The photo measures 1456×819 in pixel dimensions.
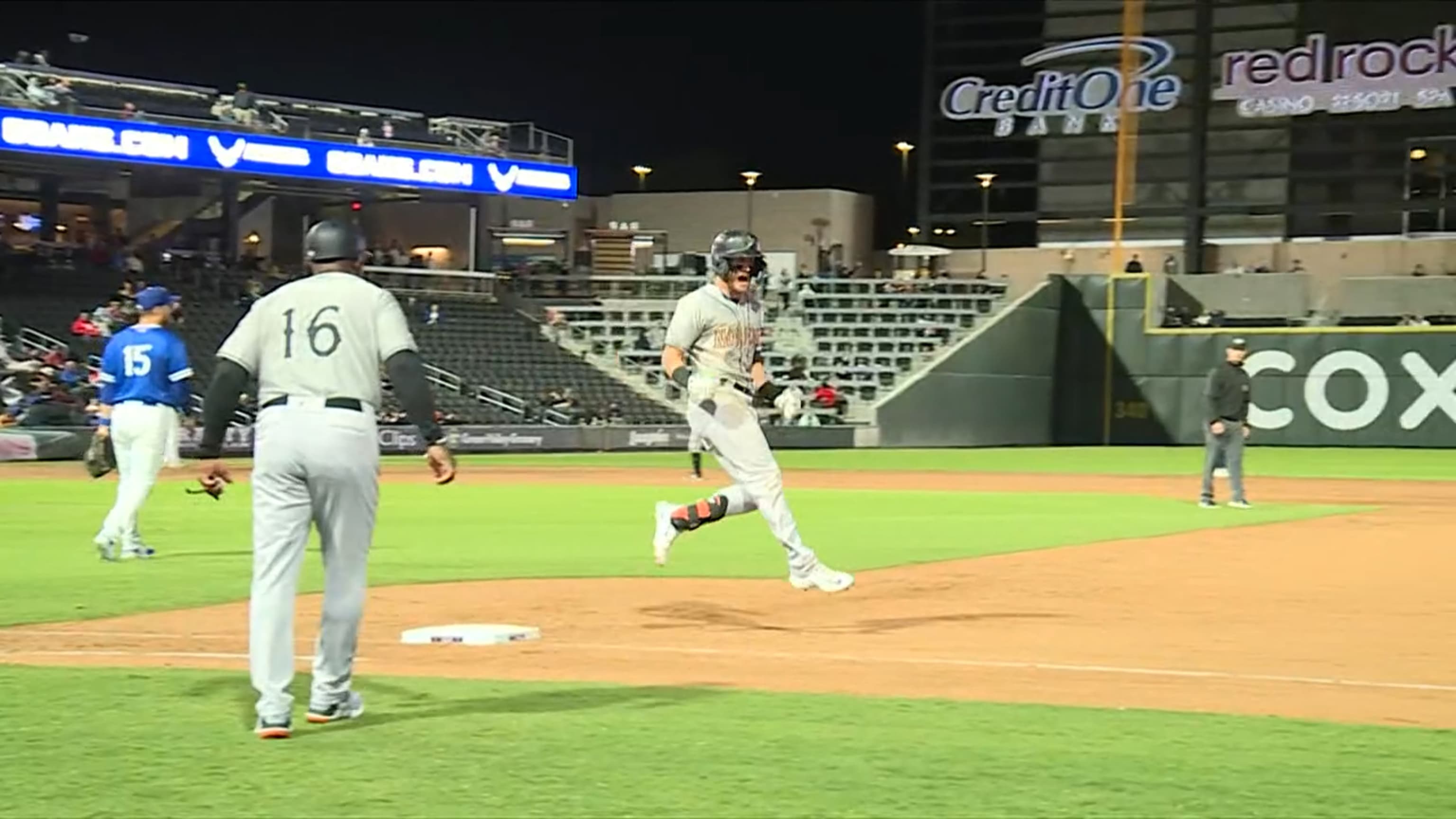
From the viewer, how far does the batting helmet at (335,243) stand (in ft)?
22.0

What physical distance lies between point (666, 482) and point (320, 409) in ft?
66.1

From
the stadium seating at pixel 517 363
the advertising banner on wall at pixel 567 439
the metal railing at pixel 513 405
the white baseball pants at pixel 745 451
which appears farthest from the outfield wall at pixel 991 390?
the white baseball pants at pixel 745 451

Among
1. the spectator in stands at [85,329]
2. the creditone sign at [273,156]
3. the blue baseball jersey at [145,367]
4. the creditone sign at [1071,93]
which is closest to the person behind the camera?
the blue baseball jersey at [145,367]

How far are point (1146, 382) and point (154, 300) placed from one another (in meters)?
34.6

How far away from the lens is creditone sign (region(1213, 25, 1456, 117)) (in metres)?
47.7

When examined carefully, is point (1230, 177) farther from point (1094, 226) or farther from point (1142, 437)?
point (1142, 437)

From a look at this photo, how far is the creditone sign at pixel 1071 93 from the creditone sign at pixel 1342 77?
1835 millimetres

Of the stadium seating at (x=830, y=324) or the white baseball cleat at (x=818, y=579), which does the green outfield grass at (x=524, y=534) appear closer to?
the white baseball cleat at (x=818, y=579)

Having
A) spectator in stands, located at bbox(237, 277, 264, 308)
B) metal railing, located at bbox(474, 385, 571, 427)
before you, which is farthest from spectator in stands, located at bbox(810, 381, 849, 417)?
spectator in stands, located at bbox(237, 277, 264, 308)

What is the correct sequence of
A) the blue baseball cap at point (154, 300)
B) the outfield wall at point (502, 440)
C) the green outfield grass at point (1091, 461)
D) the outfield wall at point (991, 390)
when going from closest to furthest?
the blue baseball cap at point (154, 300), the outfield wall at point (502, 440), the green outfield grass at point (1091, 461), the outfield wall at point (991, 390)

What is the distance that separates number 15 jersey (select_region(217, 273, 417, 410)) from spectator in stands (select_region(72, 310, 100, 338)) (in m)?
31.1

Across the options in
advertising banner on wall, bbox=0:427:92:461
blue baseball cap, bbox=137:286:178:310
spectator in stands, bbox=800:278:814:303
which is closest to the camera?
blue baseball cap, bbox=137:286:178:310

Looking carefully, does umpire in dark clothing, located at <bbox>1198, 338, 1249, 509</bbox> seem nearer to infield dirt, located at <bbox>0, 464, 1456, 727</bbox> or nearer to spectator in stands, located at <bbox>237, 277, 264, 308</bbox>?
infield dirt, located at <bbox>0, 464, 1456, 727</bbox>

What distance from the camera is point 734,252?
10469 mm
